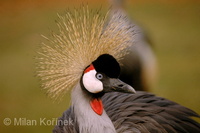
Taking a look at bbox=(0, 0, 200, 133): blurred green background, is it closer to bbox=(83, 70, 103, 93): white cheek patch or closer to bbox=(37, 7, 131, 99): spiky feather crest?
bbox=(37, 7, 131, 99): spiky feather crest

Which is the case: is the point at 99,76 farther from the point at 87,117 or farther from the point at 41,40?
the point at 41,40

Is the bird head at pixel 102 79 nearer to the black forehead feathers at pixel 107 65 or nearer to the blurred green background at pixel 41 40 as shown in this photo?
the black forehead feathers at pixel 107 65

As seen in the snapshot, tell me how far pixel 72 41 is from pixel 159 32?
0.88m

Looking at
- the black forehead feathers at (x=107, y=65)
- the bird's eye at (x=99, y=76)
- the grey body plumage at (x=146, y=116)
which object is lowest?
the grey body plumage at (x=146, y=116)

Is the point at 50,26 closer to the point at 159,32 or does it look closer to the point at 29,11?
the point at 29,11

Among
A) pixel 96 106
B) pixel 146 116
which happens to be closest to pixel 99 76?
pixel 96 106

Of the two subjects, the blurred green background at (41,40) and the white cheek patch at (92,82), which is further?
the blurred green background at (41,40)

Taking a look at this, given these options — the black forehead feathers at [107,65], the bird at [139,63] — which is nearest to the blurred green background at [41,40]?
the bird at [139,63]

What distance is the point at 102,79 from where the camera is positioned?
1271mm

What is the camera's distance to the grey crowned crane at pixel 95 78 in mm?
1272

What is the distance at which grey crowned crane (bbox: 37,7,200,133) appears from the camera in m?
1.27

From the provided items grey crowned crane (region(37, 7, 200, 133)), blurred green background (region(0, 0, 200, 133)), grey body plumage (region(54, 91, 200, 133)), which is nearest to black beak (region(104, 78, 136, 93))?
grey crowned crane (region(37, 7, 200, 133))

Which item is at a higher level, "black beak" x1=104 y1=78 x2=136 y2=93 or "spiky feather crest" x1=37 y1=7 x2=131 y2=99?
"spiky feather crest" x1=37 y1=7 x2=131 y2=99

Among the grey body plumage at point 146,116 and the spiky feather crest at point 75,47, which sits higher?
the spiky feather crest at point 75,47
